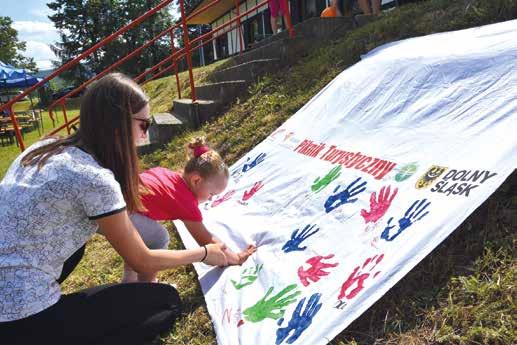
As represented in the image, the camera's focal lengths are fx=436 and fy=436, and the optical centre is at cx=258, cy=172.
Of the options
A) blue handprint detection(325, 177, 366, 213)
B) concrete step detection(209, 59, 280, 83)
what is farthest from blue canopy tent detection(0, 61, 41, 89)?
blue handprint detection(325, 177, 366, 213)

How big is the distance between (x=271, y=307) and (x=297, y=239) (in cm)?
45

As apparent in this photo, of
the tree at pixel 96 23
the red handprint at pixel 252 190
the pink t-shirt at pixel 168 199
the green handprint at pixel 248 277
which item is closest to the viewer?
the green handprint at pixel 248 277

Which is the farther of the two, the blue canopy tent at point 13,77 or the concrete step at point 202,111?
the blue canopy tent at point 13,77

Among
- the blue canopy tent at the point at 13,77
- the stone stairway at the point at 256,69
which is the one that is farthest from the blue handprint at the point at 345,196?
the blue canopy tent at the point at 13,77

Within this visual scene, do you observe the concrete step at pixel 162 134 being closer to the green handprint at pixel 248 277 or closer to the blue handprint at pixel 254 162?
the blue handprint at pixel 254 162

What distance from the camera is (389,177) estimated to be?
211cm

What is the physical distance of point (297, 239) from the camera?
86.3 inches

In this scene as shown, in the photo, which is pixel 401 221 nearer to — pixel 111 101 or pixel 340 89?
pixel 111 101

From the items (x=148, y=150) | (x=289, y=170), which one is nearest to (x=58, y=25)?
(x=148, y=150)

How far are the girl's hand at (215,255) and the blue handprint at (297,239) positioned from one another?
0.32m

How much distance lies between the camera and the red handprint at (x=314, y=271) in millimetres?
1850

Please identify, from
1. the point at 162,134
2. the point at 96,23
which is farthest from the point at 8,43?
the point at 162,134

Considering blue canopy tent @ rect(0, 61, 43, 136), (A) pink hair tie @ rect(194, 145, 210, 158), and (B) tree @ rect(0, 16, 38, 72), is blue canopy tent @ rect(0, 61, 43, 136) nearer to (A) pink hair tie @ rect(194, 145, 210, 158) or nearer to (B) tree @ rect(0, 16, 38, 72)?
(A) pink hair tie @ rect(194, 145, 210, 158)

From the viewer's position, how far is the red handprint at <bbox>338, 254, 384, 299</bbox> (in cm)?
164
